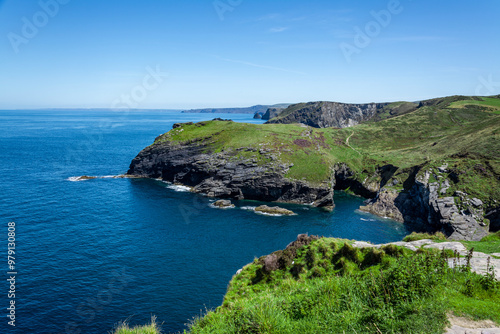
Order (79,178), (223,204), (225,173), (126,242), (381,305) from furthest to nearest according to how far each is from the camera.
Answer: (79,178) → (225,173) → (223,204) → (126,242) → (381,305)

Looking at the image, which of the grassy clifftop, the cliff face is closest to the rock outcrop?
the grassy clifftop

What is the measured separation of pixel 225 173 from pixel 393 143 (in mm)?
90084

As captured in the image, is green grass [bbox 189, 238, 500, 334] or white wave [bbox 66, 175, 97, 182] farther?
white wave [bbox 66, 175, 97, 182]

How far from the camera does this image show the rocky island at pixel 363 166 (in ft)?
235

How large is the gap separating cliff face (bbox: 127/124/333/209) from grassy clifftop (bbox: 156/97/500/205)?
3.50 meters

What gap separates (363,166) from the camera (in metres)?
119

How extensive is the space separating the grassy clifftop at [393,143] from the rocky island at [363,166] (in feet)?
1.40

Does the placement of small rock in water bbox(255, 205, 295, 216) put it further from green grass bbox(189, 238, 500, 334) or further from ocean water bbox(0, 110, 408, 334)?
green grass bbox(189, 238, 500, 334)

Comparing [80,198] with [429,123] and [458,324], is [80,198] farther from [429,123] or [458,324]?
[429,123]

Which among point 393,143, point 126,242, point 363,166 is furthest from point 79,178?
point 393,143

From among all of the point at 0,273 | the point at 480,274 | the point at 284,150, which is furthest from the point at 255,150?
the point at 480,274

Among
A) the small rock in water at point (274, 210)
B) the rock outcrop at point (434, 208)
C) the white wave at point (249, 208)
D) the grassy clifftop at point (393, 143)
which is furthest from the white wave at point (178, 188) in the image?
the rock outcrop at point (434, 208)

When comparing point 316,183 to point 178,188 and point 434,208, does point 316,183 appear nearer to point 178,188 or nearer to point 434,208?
point 434,208

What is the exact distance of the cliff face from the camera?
325ft
